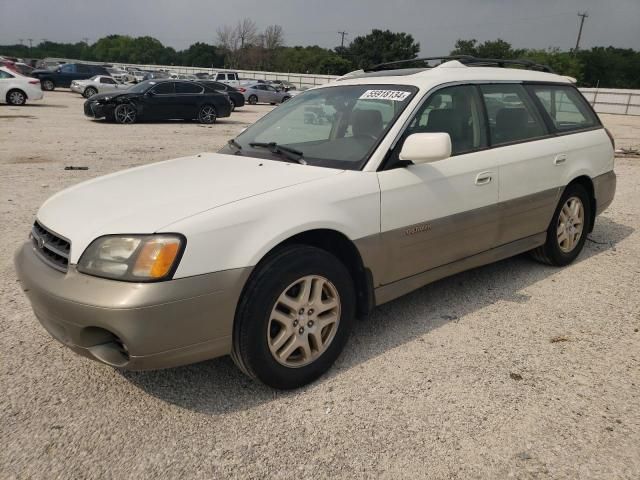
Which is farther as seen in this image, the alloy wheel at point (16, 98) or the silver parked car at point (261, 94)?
the silver parked car at point (261, 94)

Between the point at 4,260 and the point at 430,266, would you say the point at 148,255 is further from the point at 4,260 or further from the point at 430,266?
the point at 4,260

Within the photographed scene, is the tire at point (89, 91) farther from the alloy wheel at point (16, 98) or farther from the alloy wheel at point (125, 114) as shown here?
the alloy wheel at point (125, 114)

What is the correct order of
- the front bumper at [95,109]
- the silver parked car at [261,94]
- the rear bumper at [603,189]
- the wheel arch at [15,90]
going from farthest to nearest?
the silver parked car at [261,94] < the wheel arch at [15,90] < the front bumper at [95,109] < the rear bumper at [603,189]

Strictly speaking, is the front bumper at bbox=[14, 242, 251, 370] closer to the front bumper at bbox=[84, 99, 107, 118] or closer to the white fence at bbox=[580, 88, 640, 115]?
the front bumper at bbox=[84, 99, 107, 118]

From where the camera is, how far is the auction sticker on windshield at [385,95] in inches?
138

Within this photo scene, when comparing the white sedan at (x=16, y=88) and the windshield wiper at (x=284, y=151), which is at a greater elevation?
the windshield wiper at (x=284, y=151)

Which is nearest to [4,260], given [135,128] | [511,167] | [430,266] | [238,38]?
[430,266]

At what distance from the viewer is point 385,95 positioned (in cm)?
360

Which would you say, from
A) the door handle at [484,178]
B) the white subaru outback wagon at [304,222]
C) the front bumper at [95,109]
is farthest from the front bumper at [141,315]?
the front bumper at [95,109]

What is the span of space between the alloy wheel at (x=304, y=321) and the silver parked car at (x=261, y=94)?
29910 mm

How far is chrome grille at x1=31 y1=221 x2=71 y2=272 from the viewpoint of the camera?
2.61 meters

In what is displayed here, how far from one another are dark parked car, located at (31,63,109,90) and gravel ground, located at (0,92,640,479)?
1220 inches

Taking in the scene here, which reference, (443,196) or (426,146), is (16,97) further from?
(426,146)

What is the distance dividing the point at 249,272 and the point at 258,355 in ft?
1.42
